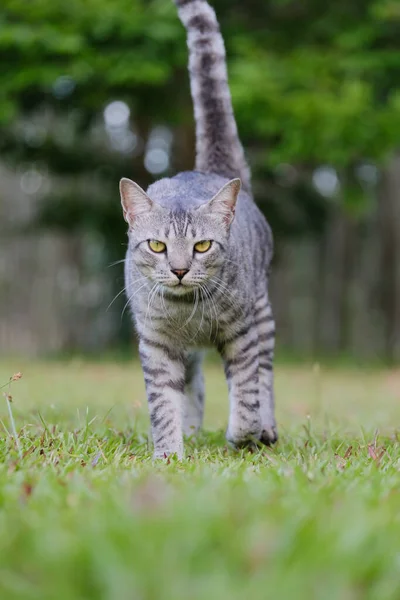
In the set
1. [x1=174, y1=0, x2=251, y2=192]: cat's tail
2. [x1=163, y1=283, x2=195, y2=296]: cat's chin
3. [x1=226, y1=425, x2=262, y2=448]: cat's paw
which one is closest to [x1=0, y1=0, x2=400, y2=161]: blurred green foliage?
[x1=174, y1=0, x2=251, y2=192]: cat's tail

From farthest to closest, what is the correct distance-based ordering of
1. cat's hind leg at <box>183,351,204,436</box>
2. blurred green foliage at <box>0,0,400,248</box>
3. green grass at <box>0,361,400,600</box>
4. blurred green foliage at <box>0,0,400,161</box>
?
blurred green foliage at <box>0,0,400,248</box>, blurred green foliage at <box>0,0,400,161</box>, cat's hind leg at <box>183,351,204,436</box>, green grass at <box>0,361,400,600</box>

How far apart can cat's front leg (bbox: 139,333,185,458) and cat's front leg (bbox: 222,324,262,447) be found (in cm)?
27

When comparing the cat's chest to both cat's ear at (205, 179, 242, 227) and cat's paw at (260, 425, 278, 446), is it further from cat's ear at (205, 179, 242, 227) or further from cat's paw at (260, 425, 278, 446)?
cat's paw at (260, 425, 278, 446)

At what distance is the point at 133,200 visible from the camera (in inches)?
165

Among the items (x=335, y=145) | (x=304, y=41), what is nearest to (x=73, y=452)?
(x=335, y=145)

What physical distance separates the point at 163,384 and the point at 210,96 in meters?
2.08

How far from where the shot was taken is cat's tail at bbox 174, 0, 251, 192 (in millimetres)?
5219

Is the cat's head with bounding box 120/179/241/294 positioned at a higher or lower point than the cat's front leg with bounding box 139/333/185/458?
higher

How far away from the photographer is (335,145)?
37.7ft

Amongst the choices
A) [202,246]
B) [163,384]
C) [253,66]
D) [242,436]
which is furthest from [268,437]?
[253,66]

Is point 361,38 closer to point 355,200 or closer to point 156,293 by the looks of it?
point 355,200

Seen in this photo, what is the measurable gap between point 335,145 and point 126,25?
3.50 metres

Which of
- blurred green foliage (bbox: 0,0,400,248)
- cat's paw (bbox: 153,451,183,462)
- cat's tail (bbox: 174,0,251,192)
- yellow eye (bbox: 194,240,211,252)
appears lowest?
cat's paw (bbox: 153,451,183,462)

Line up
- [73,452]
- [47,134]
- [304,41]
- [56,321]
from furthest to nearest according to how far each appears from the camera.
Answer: [56,321]
[47,134]
[304,41]
[73,452]
